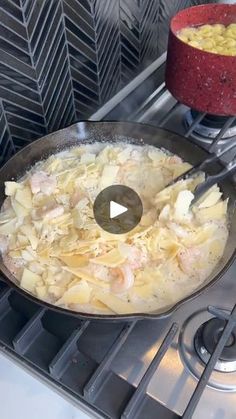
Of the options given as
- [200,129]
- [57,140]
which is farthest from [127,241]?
[200,129]

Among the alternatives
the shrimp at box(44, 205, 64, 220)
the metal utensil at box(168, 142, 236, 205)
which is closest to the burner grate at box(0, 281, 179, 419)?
the shrimp at box(44, 205, 64, 220)

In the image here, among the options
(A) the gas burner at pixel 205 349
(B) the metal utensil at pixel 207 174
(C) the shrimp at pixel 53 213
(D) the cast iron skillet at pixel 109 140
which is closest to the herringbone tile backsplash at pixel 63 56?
(D) the cast iron skillet at pixel 109 140

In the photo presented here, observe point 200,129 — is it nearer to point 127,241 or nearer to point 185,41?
point 185,41

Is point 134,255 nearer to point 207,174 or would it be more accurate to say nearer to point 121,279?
point 121,279

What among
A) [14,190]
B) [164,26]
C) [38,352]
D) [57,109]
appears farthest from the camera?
[164,26]

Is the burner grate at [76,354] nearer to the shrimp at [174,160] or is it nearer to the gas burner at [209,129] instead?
the shrimp at [174,160]

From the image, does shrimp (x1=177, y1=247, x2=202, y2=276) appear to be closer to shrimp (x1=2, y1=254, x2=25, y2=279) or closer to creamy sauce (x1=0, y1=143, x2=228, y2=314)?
creamy sauce (x1=0, y1=143, x2=228, y2=314)

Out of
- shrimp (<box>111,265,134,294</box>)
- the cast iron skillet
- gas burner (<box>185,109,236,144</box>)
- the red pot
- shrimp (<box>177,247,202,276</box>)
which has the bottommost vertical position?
shrimp (<box>111,265,134,294</box>)
